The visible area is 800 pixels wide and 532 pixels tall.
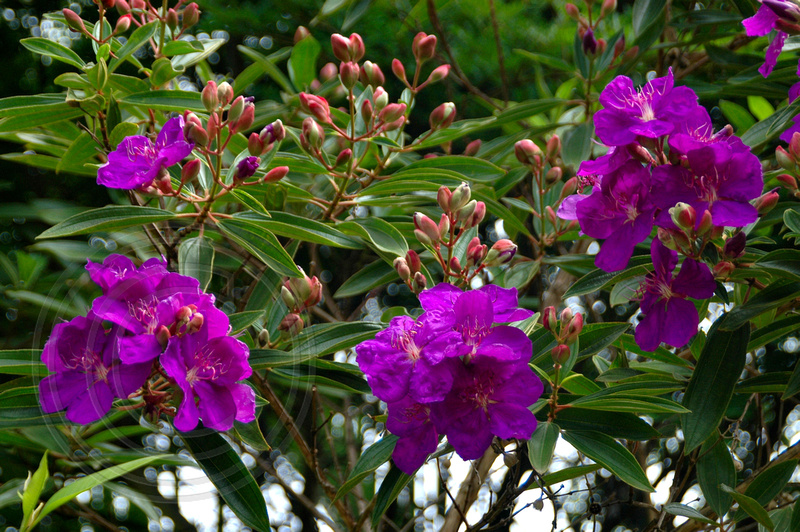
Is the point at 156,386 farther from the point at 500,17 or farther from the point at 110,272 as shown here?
the point at 500,17

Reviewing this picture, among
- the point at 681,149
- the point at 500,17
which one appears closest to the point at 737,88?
the point at 681,149

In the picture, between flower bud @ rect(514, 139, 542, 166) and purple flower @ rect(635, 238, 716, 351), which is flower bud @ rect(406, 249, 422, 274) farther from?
flower bud @ rect(514, 139, 542, 166)

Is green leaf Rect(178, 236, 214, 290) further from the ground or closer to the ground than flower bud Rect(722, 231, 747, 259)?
closer to the ground

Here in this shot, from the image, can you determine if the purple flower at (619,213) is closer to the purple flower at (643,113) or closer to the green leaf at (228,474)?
the purple flower at (643,113)

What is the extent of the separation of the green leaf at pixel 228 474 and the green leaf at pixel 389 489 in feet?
0.60

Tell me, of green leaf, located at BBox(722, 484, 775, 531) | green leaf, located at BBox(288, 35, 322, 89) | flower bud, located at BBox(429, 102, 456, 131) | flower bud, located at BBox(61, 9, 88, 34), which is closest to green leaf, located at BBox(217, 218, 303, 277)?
flower bud, located at BBox(429, 102, 456, 131)

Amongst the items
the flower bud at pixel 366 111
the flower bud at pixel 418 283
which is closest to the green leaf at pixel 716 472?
the flower bud at pixel 418 283

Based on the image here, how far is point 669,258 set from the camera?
46.9 inches

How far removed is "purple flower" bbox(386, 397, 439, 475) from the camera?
3.71ft

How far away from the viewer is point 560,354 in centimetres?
122

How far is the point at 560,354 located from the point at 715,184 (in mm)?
361

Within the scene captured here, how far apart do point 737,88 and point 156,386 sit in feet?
5.50

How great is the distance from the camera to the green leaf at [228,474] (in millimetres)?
1190

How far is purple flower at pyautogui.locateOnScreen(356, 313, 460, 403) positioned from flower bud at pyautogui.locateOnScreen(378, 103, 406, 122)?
63 centimetres
